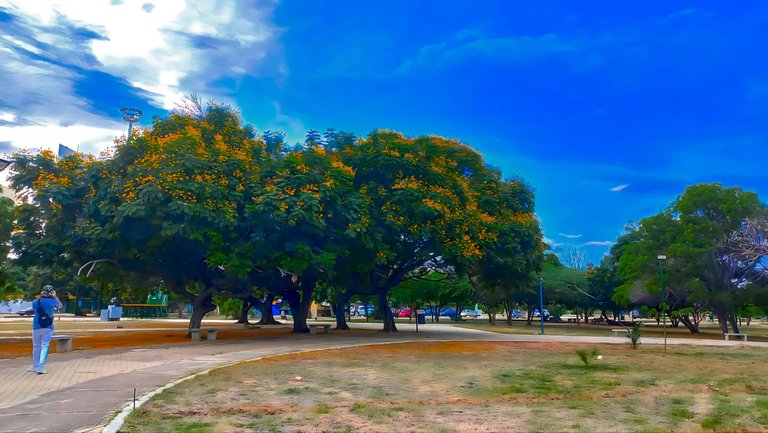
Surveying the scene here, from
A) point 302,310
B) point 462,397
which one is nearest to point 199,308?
point 302,310

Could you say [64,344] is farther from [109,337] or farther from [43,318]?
[109,337]

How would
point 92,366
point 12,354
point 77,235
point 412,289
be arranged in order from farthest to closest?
point 412,289 → point 77,235 → point 12,354 → point 92,366

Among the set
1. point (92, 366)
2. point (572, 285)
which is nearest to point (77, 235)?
point (92, 366)

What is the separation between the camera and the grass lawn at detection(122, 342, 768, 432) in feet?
25.8

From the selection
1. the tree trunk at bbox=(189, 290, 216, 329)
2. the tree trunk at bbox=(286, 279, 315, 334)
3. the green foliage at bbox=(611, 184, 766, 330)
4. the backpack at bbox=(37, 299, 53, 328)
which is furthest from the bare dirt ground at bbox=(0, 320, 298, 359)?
the green foliage at bbox=(611, 184, 766, 330)

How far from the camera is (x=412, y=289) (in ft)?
190

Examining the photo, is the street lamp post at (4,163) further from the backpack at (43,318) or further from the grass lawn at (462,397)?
the grass lawn at (462,397)

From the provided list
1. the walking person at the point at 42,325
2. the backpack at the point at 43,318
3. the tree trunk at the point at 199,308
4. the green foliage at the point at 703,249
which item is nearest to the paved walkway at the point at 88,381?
the walking person at the point at 42,325

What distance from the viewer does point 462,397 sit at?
10.4m

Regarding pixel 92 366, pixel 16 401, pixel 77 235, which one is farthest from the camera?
pixel 77 235

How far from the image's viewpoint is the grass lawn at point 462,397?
7.85 metres

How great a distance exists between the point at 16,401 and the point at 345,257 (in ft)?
58.8

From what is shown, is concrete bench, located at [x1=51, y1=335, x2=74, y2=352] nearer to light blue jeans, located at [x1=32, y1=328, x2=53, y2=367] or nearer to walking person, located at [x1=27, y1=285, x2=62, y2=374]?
walking person, located at [x1=27, y1=285, x2=62, y2=374]

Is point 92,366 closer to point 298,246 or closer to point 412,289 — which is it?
point 298,246
